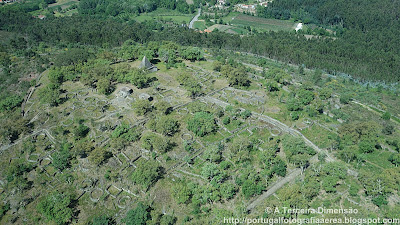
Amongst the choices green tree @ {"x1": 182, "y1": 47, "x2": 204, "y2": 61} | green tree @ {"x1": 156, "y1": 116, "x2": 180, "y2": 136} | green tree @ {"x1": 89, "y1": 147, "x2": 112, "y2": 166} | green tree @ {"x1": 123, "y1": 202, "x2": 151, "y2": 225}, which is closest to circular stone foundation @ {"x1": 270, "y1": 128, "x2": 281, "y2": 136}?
green tree @ {"x1": 156, "y1": 116, "x2": 180, "y2": 136}

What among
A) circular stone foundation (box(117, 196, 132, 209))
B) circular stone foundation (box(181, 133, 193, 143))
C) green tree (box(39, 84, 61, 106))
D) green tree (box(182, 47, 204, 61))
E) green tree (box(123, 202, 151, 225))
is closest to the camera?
green tree (box(123, 202, 151, 225))

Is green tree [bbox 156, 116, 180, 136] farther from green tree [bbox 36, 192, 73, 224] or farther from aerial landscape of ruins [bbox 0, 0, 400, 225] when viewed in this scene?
→ green tree [bbox 36, 192, 73, 224]

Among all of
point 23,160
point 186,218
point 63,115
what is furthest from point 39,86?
point 186,218

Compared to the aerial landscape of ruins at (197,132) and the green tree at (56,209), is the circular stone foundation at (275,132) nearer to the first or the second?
the aerial landscape of ruins at (197,132)

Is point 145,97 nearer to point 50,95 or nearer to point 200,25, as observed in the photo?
point 50,95

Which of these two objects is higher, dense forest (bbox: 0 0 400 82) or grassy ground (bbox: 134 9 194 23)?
dense forest (bbox: 0 0 400 82)

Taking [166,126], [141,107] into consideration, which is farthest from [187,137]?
[141,107]
